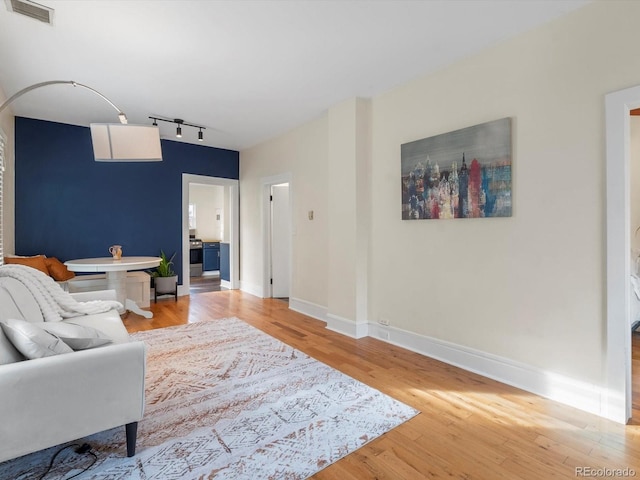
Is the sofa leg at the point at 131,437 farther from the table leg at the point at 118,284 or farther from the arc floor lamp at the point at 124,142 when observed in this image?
the table leg at the point at 118,284

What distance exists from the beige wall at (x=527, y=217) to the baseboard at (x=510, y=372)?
42mm

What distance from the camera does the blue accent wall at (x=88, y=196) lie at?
185 inches

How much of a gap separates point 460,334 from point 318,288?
6.98 ft

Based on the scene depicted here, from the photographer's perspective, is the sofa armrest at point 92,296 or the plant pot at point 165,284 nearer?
the sofa armrest at point 92,296

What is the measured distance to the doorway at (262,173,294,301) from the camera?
588 cm

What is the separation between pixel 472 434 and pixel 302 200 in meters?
3.64

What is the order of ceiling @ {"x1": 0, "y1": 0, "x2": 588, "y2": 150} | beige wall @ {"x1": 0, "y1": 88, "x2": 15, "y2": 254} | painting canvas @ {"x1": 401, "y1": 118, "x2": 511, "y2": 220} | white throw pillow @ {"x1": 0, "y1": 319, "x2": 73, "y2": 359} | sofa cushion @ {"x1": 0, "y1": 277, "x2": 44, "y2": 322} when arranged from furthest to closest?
1. beige wall @ {"x1": 0, "y1": 88, "x2": 15, "y2": 254}
2. painting canvas @ {"x1": 401, "y1": 118, "x2": 511, "y2": 220}
3. ceiling @ {"x1": 0, "y1": 0, "x2": 588, "y2": 150}
4. sofa cushion @ {"x1": 0, "y1": 277, "x2": 44, "y2": 322}
5. white throw pillow @ {"x1": 0, "y1": 319, "x2": 73, "y2": 359}

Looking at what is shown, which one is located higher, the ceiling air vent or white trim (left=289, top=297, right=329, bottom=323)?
the ceiling air vent

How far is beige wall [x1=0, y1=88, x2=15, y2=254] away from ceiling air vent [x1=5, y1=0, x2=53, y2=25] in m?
2.29

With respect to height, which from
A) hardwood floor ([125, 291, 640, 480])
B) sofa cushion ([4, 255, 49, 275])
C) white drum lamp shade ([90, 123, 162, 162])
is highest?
white drum lamp shade ([90, 123, 162, 162])

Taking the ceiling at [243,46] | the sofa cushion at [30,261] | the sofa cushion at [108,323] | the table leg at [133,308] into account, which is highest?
the ceiling at [243,46]

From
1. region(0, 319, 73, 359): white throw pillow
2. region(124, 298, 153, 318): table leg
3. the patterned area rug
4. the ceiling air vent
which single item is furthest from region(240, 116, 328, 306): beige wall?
region(0, 319, 73, 359): white throw pillow

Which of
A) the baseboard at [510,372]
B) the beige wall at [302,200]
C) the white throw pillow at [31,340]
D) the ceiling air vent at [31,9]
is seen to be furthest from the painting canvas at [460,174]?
the ceiling air vent at [31,9]

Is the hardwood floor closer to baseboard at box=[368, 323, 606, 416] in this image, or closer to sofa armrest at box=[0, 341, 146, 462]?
baseboard at box=[368, 323, 606, 416]
